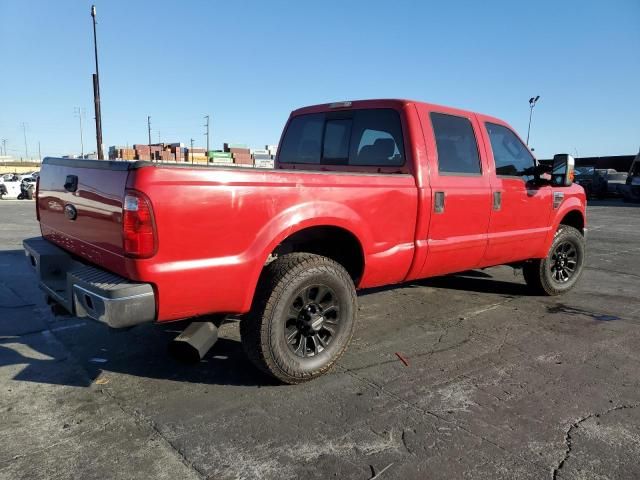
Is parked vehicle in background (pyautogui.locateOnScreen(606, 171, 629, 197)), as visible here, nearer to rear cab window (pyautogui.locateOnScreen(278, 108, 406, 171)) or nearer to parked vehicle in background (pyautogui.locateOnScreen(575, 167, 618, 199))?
parked vehicle in background (pyautogui.locateOnScreen(575, 167, 618, 199))

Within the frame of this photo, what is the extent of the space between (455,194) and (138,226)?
8.61ft

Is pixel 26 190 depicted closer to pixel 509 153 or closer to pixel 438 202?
pixel 509 153

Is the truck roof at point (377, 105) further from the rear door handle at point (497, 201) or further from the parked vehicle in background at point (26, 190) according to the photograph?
the parked vehicle in background at point (26, 190)

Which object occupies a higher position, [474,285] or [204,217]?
[204,217]

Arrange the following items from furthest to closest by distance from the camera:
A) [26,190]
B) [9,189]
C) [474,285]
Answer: [9,189], [26,190], [474,285]

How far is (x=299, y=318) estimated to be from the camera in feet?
10.7

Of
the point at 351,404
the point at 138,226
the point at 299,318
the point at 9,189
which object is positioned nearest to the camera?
the point at 138,226

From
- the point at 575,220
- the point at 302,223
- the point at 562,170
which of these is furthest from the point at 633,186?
the point at 302,223

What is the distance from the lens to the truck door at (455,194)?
398 centimetres

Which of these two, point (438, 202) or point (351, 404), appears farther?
point (438, 202)

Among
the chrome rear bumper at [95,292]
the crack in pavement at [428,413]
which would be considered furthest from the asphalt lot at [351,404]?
the chrome rear bumper at [95,292]

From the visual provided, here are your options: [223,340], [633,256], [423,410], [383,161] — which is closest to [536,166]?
[383,161]

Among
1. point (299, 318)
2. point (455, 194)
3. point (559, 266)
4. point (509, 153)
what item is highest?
point (509, 153)

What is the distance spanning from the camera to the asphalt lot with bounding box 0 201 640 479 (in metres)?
2.38
